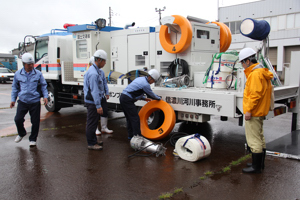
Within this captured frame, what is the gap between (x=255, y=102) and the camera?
4309 millimetres

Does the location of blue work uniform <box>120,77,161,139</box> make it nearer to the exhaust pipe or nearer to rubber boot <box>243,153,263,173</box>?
the exhaust pipe

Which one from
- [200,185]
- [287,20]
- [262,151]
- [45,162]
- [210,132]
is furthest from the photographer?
[287,20]

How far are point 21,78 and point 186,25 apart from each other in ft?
12.2

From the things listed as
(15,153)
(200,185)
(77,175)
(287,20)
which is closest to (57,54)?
(15,153)

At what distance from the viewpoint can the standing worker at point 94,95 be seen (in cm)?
559

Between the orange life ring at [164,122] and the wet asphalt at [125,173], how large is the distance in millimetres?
321

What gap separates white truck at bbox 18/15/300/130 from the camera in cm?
584

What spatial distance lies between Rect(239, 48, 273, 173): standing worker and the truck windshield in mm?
7732

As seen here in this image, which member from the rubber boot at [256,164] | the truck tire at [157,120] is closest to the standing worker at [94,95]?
the truck tire at [157,120]

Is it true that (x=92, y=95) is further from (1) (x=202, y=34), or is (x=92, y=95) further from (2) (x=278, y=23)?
(2) (x=278, y=23)

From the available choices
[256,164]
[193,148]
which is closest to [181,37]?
[193,148]

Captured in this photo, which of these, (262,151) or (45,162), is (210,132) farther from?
(45,162)

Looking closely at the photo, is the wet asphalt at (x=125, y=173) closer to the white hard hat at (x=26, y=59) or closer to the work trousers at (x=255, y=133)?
Result: the work trousers at (x=255, y=133)

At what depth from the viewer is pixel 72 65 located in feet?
32.2
